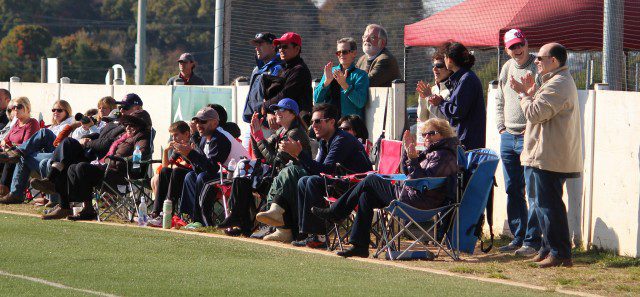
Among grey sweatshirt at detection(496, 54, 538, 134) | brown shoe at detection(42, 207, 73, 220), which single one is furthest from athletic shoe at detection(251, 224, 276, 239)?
brown shoe at detection(42, 207, 73, 220)

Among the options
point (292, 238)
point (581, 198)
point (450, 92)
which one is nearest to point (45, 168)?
point (292, 238)

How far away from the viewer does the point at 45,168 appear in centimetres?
1625

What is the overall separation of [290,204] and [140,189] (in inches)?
113

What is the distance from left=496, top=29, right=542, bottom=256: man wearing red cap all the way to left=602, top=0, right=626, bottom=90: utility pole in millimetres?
1492

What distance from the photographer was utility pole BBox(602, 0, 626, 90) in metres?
12.7

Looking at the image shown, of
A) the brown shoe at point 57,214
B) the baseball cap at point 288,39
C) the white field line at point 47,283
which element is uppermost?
the baseball cap at point 288,39

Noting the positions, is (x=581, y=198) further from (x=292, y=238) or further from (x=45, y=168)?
(x=45, y=168)

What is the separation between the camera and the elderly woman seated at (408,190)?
36.0 ft

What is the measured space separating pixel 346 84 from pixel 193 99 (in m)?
4.35

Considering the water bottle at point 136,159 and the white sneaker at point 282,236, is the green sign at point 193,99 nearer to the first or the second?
Result: the water bottle at point 136,159

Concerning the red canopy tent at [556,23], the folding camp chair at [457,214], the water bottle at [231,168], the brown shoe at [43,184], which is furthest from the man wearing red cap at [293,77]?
the red canopy tent at [556,23]

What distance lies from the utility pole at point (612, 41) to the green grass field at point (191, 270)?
3.87m

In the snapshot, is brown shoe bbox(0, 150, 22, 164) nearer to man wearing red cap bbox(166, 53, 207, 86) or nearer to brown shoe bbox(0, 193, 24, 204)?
brown shoe bbox(0, 193, 24, 204)

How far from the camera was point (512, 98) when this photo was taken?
38.0ft
